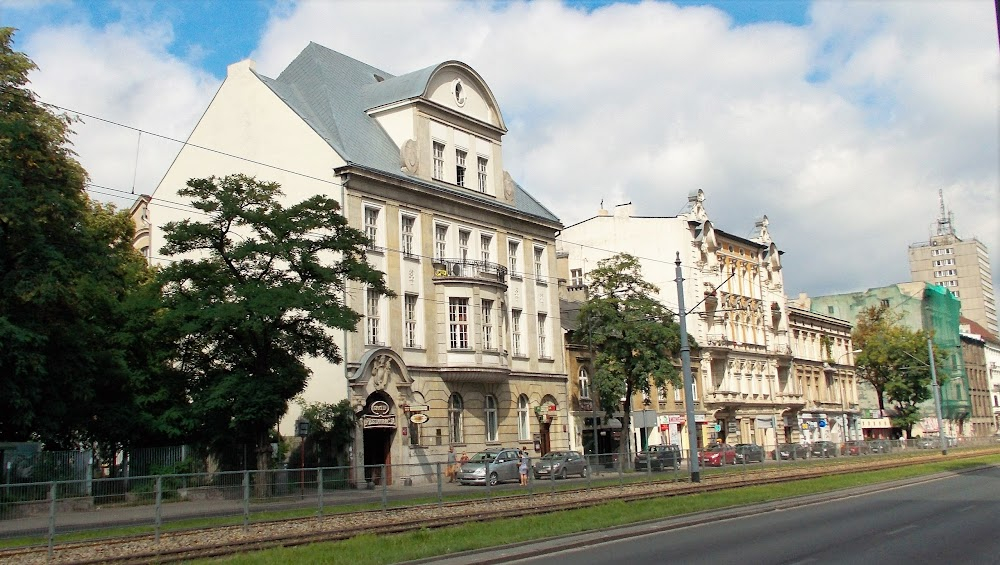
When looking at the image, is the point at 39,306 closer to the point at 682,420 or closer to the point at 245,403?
the point at 245,403

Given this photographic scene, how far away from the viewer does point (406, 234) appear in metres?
46.3

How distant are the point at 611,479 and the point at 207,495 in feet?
59.9

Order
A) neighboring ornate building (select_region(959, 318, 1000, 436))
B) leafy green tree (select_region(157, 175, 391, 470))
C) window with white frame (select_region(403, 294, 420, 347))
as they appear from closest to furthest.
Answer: leafy green tree (select_region(157, 175, 391, 470)) < window with white frame (select_region(403, 294, 420, 347)) < neighboring ornate building (select_region(959, 318, 1000, 436))

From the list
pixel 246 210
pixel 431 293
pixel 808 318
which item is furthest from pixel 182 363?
pixel 808 318

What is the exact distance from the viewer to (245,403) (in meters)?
32.8

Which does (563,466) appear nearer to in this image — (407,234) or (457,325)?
(457,325)

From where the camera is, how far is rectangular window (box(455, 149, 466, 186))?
2008 inches

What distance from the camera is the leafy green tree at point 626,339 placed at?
52.8m

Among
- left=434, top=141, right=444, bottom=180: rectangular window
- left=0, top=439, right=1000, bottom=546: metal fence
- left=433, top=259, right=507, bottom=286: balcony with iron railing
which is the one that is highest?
left=434, top=141, right=444, bottom=180: rectangular window

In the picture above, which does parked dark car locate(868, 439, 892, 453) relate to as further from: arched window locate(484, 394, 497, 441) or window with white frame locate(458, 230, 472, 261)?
window with white frame locate(458, 230, 472, 261)

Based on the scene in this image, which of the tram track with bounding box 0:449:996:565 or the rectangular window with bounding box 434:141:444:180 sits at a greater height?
the rectangular window with bounding box 434:141:444:180

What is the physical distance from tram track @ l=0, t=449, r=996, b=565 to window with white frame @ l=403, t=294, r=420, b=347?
13.5 m

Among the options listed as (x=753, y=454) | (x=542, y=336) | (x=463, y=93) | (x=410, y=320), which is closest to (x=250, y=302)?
(x=410, y=320)

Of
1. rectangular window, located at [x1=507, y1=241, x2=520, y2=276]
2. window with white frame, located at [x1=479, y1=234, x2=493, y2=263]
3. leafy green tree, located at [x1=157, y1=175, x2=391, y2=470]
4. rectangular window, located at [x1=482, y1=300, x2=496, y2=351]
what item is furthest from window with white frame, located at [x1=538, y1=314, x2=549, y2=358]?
leafy green tree, located at [x1=157, y1=175, x2=391, y2=470]
